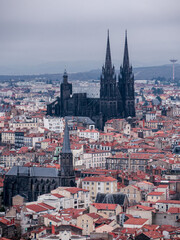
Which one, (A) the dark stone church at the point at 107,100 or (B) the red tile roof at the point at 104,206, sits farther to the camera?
(A) the dark stone church at the point at 107,100

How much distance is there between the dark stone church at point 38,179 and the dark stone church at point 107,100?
1747 inches

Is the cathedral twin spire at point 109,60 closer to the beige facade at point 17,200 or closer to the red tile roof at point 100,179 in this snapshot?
the red tile roof at point 100,179

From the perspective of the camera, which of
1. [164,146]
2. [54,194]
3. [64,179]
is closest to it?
[54,194]

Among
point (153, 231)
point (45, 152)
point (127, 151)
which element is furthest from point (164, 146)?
point (153, 231)

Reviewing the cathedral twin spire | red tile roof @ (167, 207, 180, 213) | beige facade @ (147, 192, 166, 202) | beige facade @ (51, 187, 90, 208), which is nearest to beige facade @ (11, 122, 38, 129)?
the cathedral twin spire

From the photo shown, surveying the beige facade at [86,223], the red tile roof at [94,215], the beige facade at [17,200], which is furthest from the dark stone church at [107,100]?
the beige facade at [86,223]

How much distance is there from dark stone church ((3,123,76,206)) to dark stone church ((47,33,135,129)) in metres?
44.4

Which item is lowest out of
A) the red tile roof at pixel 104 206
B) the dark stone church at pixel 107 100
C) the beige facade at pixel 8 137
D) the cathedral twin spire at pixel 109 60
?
the red tile roof at pixel 104 206

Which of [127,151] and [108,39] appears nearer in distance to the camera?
[127,151]

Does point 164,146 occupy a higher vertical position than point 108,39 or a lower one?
lower

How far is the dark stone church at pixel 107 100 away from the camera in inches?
4860

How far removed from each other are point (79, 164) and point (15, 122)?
35.6 m

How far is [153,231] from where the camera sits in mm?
54750

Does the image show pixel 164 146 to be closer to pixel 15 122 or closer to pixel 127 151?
pixel 127 151
